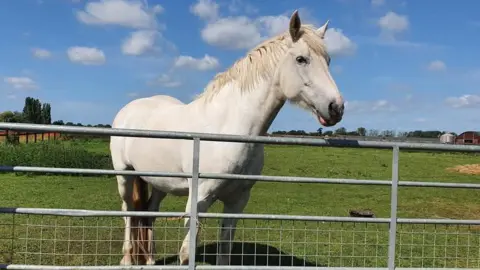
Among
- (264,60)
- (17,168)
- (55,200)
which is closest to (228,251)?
(264,60)

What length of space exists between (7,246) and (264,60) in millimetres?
Answer: 3787

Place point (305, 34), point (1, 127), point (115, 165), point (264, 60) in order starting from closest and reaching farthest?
point (1, 127)
point (305, 34)
point (264, 60)
point (115, 165)

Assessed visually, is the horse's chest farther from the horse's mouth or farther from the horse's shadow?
the horse's shadow

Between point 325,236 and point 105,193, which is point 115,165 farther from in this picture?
point 105,193

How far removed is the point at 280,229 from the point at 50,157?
12476mm

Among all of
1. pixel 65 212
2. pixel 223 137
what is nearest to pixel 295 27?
pixel 223 137

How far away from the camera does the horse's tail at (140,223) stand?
4.68 metres

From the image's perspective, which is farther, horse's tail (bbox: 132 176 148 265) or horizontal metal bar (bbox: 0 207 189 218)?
horse's tail (bbox: 132 176 148 265)

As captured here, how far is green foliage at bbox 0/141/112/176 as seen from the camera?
1347 centimetres

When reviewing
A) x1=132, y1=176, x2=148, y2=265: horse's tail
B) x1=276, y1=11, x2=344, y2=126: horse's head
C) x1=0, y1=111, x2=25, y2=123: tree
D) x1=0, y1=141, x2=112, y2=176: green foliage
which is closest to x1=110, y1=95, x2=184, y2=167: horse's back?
x1=132, y1=176, x2=148, y2=265: horse's tail

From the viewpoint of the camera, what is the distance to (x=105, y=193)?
10.2 m

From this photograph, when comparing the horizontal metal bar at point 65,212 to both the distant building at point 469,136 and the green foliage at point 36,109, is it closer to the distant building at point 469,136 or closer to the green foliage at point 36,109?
the distant building at point 469,136

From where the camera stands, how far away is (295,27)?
338cm

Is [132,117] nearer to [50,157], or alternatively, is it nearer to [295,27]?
[295,27]
